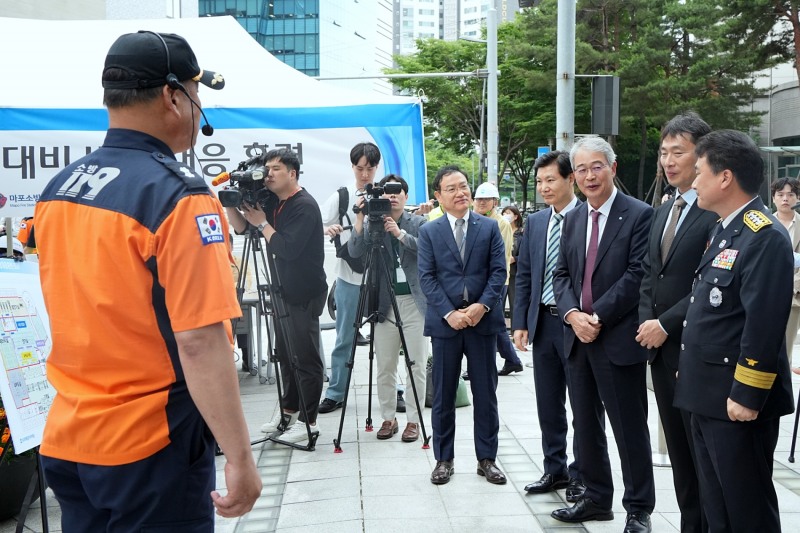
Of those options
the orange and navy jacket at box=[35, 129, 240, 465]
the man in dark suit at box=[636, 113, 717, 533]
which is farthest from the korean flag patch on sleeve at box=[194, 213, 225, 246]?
the man in dark suit at box=[636, 113, 717, 533]

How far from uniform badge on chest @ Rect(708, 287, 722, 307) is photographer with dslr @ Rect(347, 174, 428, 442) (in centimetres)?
282

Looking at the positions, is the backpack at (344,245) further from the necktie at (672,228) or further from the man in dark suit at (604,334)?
the necktie at (672,228)

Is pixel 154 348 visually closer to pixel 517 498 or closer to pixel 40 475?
pixel 40 475

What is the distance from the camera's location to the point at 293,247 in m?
5.58

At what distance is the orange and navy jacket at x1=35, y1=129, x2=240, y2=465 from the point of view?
1.94 meters

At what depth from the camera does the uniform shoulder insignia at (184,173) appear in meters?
2.01

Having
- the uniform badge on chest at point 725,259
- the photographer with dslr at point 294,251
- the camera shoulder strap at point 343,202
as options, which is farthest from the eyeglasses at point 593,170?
the camera shoulder strap at point 343,202

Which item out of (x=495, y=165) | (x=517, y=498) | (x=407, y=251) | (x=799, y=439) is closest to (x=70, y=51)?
(x=407, y=251)

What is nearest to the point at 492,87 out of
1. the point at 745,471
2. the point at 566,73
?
the point at 566,73

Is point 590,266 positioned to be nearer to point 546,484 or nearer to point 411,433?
point 546,484

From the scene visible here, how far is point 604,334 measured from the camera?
417 cm

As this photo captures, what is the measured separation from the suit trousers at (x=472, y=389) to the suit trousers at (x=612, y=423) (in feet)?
2.35

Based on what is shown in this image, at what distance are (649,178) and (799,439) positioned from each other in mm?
31040

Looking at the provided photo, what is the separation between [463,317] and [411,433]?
1416mm
